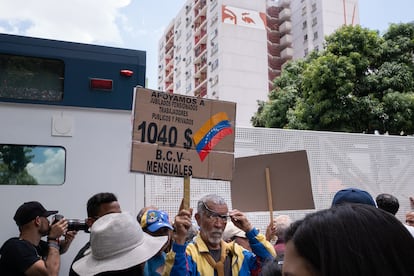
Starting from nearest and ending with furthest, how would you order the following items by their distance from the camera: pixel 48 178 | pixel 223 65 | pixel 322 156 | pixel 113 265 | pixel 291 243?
pixel 291 243, pixel 113 265, pixel 48 178, pixel 322 156, pixel 223 65

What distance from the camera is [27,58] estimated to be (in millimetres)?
3885

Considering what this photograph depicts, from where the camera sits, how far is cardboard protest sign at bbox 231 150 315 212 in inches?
136

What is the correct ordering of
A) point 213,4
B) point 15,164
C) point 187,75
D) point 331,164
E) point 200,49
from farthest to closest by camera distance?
point 187,75, point 200,49, point 213,4, point 331,164, point 15,164

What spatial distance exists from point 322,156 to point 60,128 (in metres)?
3.66

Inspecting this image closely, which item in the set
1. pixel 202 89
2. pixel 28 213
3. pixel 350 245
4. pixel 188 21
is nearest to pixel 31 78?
pixel 28 213

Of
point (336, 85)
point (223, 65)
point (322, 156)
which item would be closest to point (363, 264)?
point (322, 156)

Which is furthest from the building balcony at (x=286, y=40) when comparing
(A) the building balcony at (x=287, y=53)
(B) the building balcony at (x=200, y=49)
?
(B) the building balcony at (x=200, y=49)

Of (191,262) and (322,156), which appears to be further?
(322,156)

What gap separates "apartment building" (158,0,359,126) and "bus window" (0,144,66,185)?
38.9 m

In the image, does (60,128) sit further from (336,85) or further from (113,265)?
(336,85)

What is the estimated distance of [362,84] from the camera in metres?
13.7

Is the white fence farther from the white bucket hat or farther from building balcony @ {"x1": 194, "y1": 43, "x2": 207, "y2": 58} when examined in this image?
building balcony @ {"x1": 194, "y1": 43, "x2": 207, "y2": 58}

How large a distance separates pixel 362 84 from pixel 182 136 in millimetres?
11882

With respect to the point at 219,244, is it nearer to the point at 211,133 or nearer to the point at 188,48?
the point at 211,133
